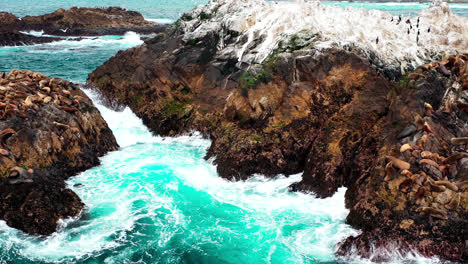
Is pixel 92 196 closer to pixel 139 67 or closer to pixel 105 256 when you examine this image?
pixel 105 256

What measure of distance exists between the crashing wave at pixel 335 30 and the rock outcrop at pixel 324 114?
193mm

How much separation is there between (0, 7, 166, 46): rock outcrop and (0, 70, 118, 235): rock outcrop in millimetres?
44153

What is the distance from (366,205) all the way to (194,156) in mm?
11370

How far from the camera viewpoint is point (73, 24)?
74.2m

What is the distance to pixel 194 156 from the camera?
2428 cm

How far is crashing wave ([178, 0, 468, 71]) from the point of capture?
23.9 metres

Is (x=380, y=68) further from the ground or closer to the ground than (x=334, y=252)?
further from the ground

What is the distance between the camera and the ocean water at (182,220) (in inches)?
598

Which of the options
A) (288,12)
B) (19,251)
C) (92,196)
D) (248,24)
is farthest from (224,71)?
(19,251)

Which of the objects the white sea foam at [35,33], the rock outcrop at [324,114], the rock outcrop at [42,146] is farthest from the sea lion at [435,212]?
the white sea foam at [35,33]

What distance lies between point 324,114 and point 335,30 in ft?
18.7

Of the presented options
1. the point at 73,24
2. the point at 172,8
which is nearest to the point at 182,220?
the point at 73,24

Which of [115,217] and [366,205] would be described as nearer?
[366,205]

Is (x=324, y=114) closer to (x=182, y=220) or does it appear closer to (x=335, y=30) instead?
(x=335, y=30)
